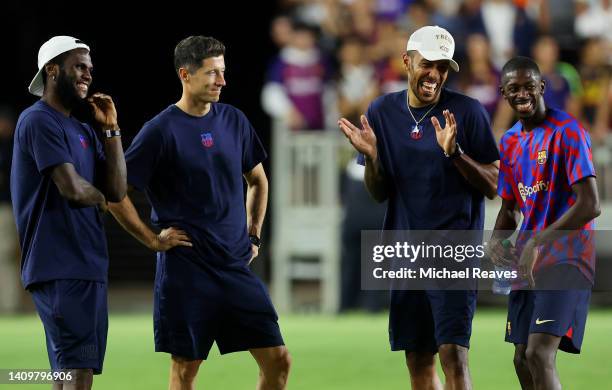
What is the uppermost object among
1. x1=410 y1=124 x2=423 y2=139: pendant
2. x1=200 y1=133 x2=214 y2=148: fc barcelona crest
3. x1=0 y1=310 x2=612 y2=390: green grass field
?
x1=410 y1=124 x2=423 y2=139: pendant

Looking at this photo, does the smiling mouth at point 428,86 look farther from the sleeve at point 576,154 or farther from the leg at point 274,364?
the leg at point 274,364

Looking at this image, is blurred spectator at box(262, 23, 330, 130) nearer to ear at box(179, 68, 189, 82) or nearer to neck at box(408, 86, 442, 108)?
neck at box(408, 86, 442, 108)

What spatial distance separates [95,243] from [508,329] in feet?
8.19

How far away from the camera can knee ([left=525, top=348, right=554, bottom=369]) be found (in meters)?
7.16

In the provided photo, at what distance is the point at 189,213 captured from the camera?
25.2ft

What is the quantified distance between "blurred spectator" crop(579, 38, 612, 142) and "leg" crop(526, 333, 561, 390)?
8407 millimetres

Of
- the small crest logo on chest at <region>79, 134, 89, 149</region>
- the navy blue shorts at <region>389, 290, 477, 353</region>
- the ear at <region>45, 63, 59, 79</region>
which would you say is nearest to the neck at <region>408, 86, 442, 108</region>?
the navy blue shorts at <region>389, 290, 477, 353</region>

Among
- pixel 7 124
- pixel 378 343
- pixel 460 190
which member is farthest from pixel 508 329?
pixel 7 124

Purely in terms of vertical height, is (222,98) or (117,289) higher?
(222,98)

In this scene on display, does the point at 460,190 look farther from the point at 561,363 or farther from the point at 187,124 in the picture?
the point at 561,363

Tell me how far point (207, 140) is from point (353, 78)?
320 inches

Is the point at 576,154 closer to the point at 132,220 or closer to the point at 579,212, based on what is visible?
the point at 579,212

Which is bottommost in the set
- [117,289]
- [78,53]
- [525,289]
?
[117,289]

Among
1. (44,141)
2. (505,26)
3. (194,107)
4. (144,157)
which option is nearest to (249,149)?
(194,107)
